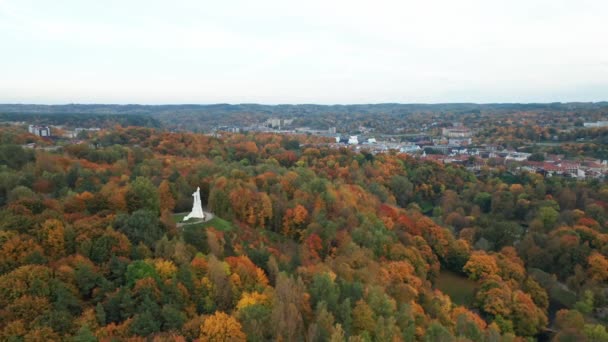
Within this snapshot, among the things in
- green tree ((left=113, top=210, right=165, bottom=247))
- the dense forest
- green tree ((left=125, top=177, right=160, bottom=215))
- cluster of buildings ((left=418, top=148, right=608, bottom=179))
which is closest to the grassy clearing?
the dense forest

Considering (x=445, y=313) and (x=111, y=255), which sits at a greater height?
(x=111, y=255)

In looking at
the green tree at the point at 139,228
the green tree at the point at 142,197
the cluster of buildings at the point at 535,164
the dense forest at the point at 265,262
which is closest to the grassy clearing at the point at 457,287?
the dense forest at the point at 265,262

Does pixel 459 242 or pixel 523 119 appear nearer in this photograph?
pixel 459 242

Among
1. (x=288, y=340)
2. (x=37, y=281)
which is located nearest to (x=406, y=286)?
(x=288, y=340)

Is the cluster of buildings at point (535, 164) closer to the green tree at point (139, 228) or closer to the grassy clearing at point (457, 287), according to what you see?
the grassy clearing at point (457, 287)

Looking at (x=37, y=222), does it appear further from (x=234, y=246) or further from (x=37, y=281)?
(x=234, y=246)

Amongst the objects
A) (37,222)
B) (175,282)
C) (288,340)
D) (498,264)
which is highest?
(37,222)
